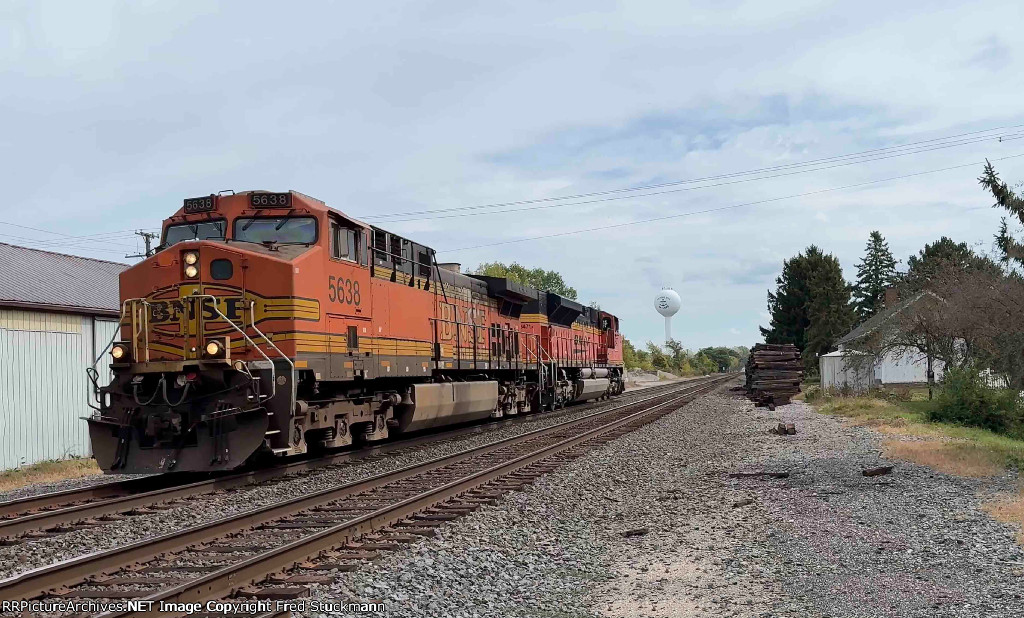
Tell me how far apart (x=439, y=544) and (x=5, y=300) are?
1168 cm

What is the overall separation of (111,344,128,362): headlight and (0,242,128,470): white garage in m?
4.10

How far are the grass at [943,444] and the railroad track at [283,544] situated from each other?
5589 mm

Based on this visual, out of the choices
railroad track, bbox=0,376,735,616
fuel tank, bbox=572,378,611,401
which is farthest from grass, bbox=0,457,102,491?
fuel tank, bbox=572,378,611,401

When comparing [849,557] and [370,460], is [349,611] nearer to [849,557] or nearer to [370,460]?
[849,557]

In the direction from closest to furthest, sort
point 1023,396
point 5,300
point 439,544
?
point 439,544 → point 5,300 → point 1023,396

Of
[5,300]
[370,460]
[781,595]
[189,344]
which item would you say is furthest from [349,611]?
[5,300]

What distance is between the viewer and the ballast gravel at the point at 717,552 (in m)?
5.88

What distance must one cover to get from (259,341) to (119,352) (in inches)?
72.5

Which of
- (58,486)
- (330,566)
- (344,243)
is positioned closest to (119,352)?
(58,486)

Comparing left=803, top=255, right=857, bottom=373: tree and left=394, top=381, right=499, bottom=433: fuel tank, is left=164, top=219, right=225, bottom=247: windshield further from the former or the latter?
left=803, top=255, right=857, bottom=373: tree

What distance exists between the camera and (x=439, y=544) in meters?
7.76

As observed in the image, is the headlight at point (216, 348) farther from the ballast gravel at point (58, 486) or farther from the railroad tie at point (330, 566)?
the railroad tie at point (330, 566)

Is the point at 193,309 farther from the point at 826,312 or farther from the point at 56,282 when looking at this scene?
the point at 826,312

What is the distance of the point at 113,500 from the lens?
388 inches
